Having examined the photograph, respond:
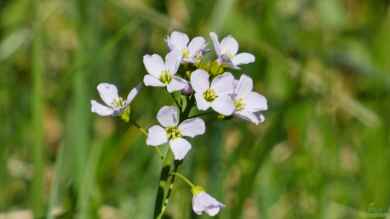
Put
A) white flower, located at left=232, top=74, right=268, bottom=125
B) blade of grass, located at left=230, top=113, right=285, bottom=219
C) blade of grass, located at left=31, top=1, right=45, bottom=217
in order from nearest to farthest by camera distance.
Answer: white flower, located at left=232, top=74, right=268, bottom=125 → blade of grass, located at left=230, top=113, right=285, bottom=219 → blade of grass, located at left=31, top=1, right=45, bottom=217

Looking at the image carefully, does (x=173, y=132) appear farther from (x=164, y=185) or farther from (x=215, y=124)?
(x=215, y=124)

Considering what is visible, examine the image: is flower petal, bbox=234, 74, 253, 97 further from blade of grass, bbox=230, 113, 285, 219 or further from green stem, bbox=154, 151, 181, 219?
blade of grass, bbox=230, 113, 285, 219

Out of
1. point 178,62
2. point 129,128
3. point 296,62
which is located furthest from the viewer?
point 296,62

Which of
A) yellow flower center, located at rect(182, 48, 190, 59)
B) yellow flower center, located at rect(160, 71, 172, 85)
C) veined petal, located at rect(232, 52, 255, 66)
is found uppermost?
veined petal, located at rect(232, 52, 255, 66)

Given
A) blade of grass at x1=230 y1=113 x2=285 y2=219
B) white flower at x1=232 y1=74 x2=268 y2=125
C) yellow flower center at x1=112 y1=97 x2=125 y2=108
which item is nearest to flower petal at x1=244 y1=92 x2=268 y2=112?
white flower at x1=232 y1=74 x2=268 y2=125

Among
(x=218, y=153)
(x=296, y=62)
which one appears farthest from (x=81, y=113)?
(x=296, y=62)

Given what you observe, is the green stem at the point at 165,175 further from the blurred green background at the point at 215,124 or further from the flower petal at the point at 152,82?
the blurred green background at the point at 215,124

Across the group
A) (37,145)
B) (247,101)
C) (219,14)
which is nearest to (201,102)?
(247,101)

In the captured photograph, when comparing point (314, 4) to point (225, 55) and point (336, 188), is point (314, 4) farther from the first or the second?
point (225, 55)

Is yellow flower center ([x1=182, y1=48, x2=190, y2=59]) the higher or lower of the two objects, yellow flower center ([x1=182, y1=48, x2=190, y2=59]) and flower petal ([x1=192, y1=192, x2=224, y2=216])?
the higher
